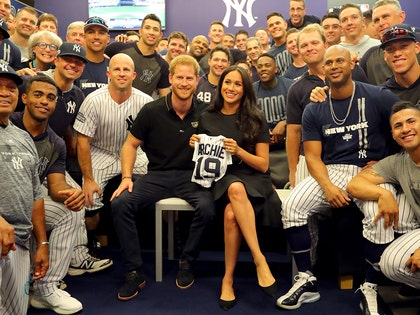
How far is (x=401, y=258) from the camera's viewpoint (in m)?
2.38

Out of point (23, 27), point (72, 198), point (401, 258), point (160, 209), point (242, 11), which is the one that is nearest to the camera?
point (401, 258)

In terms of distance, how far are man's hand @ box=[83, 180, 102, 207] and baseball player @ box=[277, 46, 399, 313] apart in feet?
4.71

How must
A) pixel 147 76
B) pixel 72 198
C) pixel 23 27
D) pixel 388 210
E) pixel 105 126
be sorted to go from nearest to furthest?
pixel 388 210, pixel 72 198, pixel 105 126, pixel 147 76, pixel 23 27

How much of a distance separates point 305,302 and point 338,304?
204mm

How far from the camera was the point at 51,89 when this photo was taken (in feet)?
9.08

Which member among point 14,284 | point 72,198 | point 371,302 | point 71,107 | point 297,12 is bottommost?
point 371,302

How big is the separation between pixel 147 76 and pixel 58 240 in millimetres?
2040

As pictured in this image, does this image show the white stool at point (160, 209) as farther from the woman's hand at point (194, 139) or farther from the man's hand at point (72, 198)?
the man's hand at point (72, 198)

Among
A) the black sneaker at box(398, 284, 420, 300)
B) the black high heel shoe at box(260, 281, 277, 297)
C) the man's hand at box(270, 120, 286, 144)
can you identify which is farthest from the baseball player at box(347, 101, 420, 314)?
the man's hand at box(270, 120, 286, 144)

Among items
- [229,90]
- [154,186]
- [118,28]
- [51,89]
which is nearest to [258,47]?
[229,90]

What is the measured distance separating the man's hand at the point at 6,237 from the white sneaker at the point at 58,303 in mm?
692

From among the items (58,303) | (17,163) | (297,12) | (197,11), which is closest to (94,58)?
(17,163)

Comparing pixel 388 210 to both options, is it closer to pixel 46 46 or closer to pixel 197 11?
pixel 46 46

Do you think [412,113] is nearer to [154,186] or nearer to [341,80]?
[341,80]
